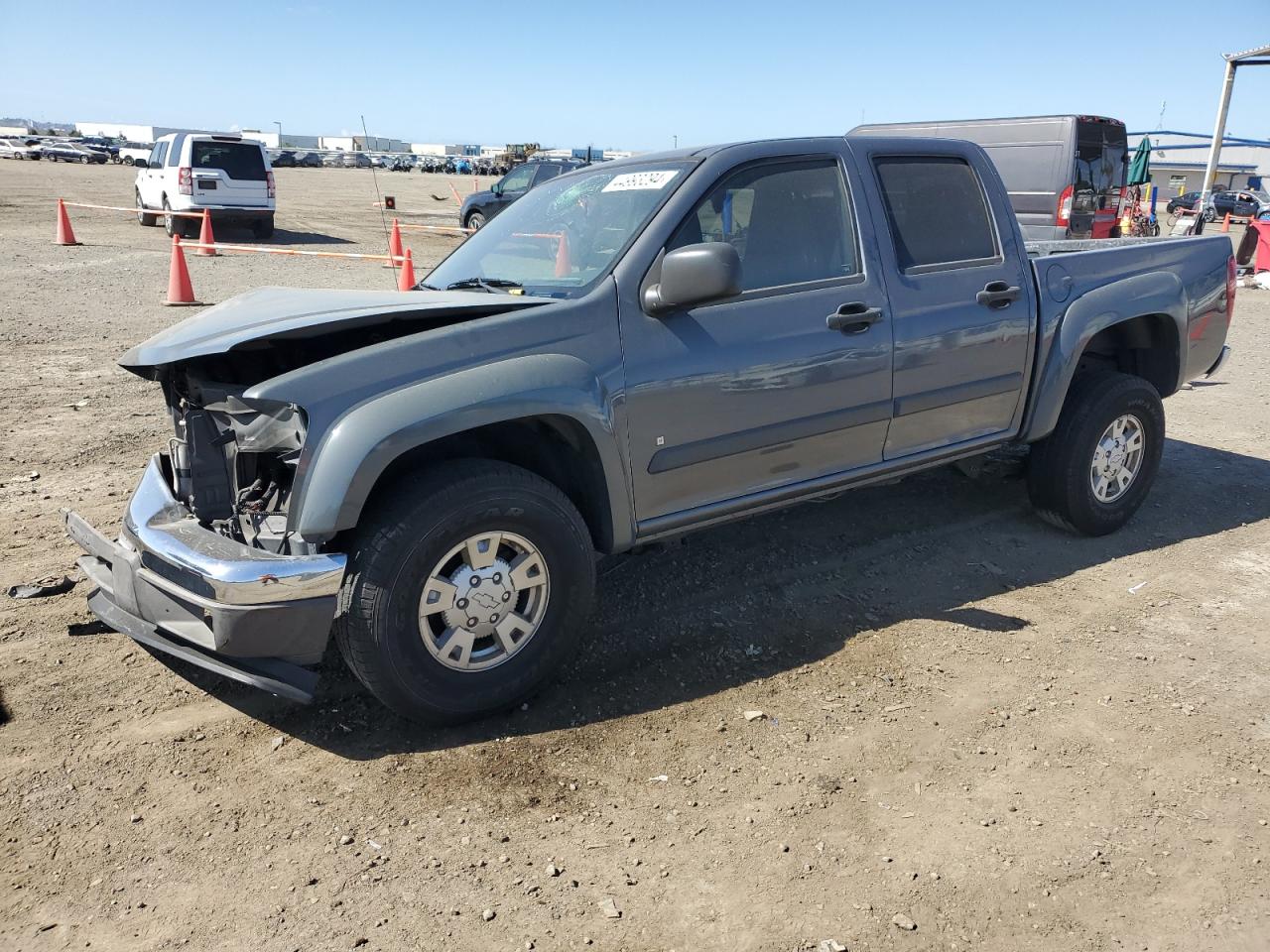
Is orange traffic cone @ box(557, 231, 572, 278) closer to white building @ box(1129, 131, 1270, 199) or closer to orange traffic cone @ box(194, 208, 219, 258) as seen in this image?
orange traffic cone @ box(194, 208, 219, 258)

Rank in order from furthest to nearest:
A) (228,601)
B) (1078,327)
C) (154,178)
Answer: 1. (154,178)
2. (1078,327)
3. (228,601)

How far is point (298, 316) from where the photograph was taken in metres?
3.25

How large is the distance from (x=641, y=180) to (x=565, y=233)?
374 mm

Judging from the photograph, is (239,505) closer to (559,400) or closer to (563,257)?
(559,400)

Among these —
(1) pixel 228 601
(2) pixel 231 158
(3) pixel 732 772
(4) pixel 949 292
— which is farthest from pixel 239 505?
(2) pixel 231 158

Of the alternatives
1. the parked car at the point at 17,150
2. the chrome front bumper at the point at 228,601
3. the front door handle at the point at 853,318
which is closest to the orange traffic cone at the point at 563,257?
the front door handle at the point at 853,318

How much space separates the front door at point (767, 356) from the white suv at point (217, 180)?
55.1 ft

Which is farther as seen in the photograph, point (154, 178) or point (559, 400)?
point (154, 178)

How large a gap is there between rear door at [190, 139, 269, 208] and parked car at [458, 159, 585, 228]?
161 inches

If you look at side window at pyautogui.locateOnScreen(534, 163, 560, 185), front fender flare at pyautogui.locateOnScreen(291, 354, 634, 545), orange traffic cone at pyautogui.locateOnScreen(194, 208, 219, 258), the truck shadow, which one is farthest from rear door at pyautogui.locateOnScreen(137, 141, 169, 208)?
front fender flare at pyautogui.locateOnScreen(291, 354, 634, 545)

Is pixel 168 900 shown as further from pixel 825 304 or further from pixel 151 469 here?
pixel 825 304

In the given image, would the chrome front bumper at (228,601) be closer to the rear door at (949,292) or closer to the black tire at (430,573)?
the black tire at (430,573)

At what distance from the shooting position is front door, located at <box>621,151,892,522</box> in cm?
355

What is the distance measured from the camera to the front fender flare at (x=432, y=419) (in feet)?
9.59
